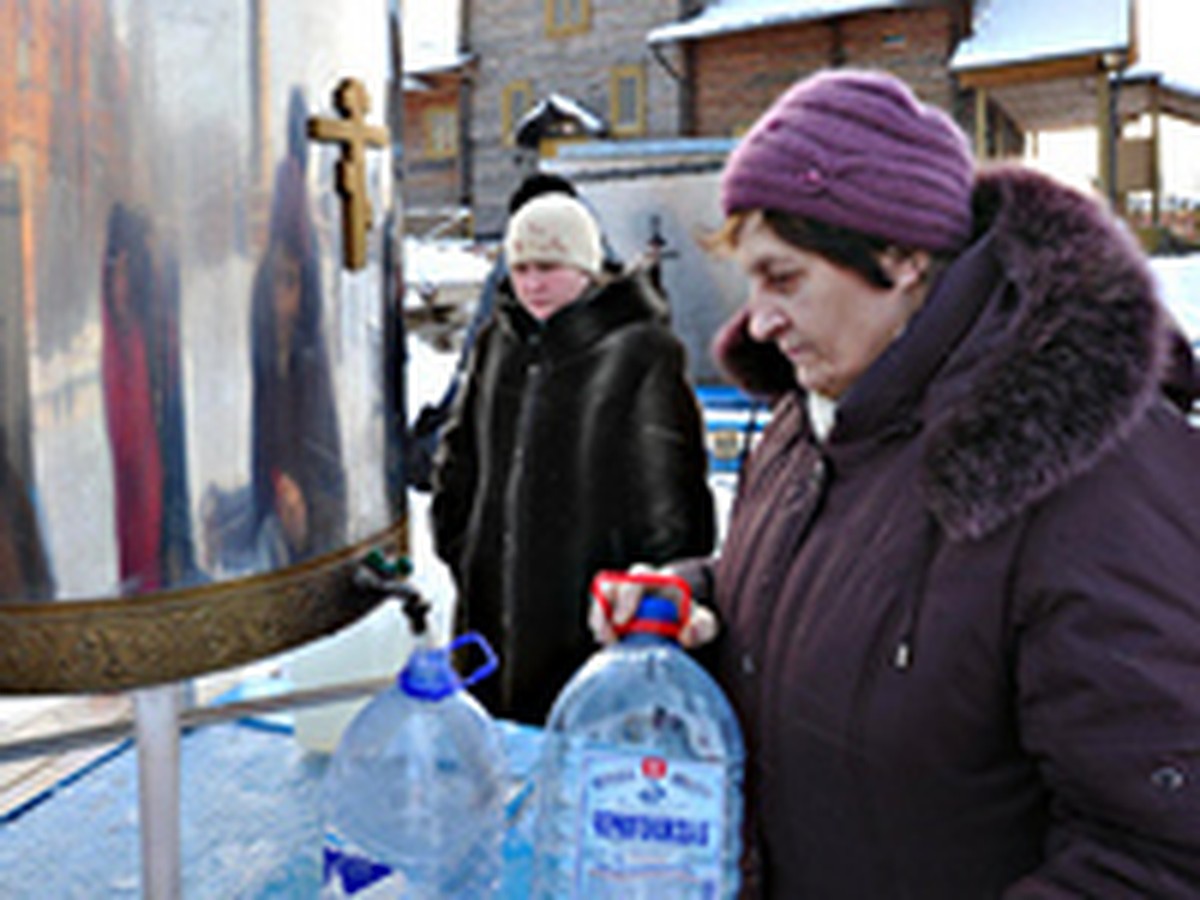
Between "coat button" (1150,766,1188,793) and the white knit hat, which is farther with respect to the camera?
the white knit hat

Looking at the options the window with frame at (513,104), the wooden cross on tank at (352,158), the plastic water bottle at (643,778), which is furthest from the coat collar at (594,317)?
the window with frame at (513,104)

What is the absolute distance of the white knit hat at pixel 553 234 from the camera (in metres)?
2.72

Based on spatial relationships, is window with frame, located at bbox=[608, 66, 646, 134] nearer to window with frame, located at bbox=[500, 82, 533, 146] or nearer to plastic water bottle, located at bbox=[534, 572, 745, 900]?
window with frame, located at bbox=[500, 82, 533, 146]

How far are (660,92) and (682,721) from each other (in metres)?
21.3

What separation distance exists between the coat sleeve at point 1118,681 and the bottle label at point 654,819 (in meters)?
0.33

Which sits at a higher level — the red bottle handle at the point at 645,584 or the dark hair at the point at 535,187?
the dark hair at the point at 535,187

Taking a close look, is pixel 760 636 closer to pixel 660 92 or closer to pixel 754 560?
pixel 754 560

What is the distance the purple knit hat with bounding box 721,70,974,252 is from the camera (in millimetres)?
1118

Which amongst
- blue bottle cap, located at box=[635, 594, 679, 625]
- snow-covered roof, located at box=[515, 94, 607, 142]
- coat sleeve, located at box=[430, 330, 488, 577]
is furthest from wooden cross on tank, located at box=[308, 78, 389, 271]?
snow-covered roof, located at box=[515, 94, 607, 142]

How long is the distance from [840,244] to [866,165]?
0.09 m

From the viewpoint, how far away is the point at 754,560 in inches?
52.8

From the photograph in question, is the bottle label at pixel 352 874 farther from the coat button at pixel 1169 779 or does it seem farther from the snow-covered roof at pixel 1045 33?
the snow-covered roof at pixel 1045 33

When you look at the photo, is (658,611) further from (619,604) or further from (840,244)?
(840,244)

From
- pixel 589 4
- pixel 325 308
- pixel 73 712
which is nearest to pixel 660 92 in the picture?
pixel 589 4
